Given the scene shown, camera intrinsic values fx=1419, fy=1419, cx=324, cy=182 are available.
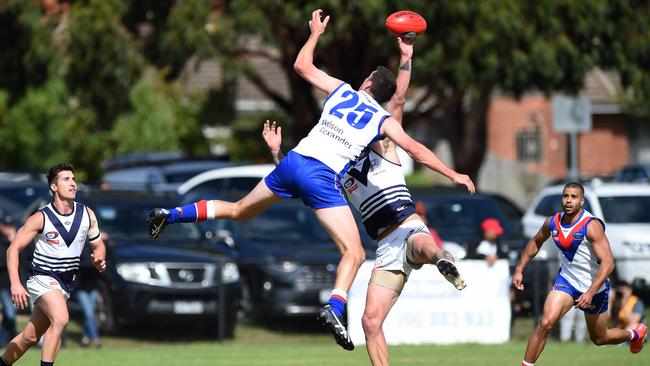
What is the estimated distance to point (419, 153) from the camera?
1051 centimetres

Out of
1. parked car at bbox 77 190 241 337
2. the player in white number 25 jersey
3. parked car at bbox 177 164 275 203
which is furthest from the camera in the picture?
parked car at bbox 177 164 275 203

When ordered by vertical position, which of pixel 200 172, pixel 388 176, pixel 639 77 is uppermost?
pixel 388 176

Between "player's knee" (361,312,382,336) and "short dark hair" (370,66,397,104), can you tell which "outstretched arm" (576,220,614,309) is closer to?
"player's knee" (361,312,382,336)

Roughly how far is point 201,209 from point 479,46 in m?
13.6

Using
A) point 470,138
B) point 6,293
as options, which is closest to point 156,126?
point 470,138

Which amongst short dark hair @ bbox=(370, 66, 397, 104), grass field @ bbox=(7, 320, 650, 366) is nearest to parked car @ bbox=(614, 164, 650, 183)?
grass field @ bbox=(7, 320, 650, 366)

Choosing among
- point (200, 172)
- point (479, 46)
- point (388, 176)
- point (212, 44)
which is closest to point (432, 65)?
point (479, 46)

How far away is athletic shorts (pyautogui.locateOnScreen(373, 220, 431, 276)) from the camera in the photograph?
37.3 feet

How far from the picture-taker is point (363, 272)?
61.0 ft

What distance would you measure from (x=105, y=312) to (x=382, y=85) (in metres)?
9.16

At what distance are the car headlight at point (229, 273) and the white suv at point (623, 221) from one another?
4.94 m

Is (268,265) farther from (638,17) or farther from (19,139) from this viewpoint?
(19,139)

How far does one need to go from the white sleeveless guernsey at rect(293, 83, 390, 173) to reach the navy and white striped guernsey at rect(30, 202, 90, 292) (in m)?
2.20

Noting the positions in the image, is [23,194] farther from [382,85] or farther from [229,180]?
[382,85]
